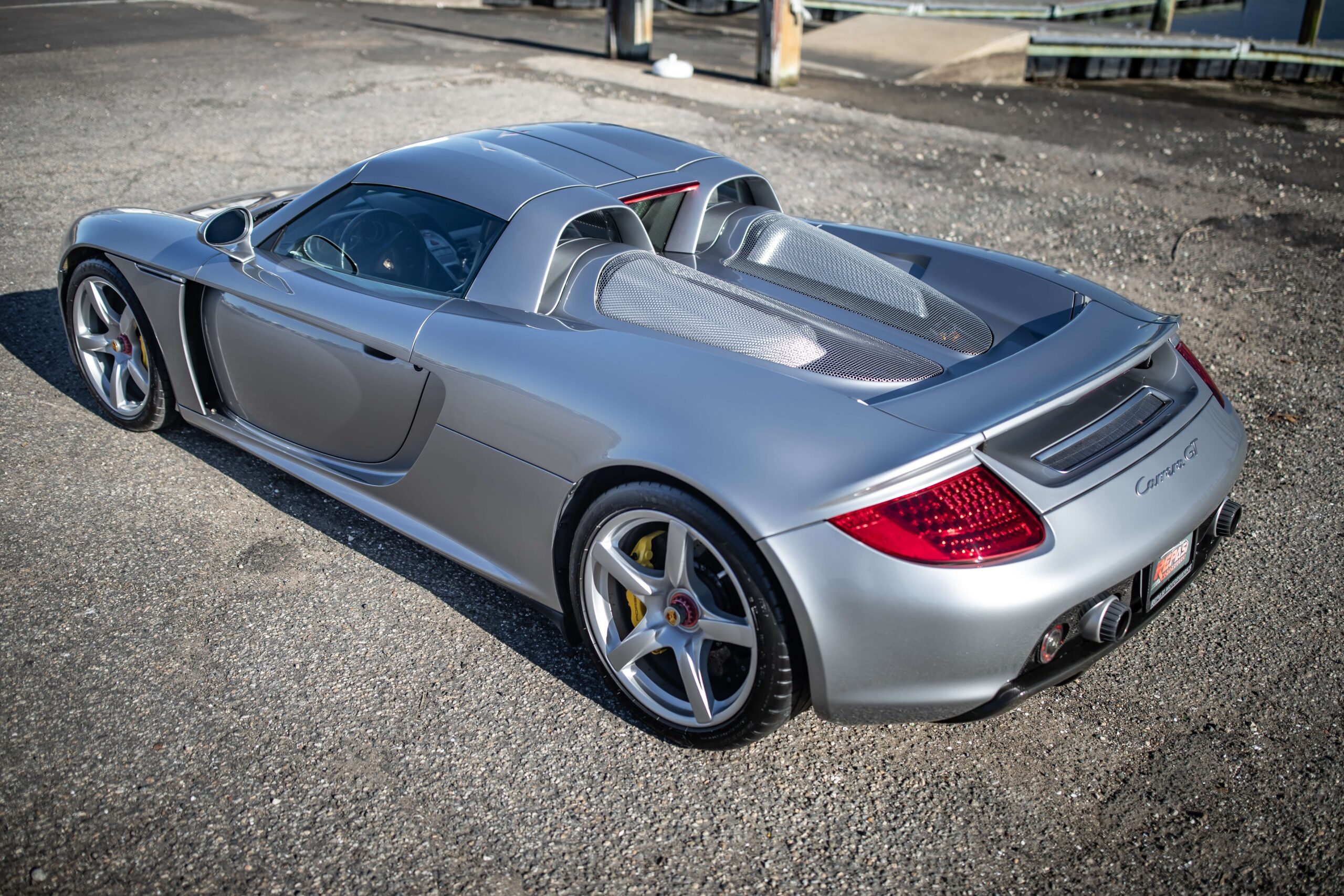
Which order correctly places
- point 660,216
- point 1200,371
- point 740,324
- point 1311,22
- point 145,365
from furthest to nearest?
point 1311,22 → point 145,365 → point 660,216 → point 1200,371 → point 740,324

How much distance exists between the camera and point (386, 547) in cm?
345

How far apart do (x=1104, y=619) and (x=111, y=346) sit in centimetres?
369

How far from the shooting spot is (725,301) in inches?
113

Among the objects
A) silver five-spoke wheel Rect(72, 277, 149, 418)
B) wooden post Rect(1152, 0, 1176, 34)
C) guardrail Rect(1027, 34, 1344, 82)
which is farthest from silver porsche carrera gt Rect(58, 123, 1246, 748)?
wooden post Rect(1152, 0, 1176, 34)

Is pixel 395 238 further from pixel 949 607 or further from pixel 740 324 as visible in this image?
pixel 949 607

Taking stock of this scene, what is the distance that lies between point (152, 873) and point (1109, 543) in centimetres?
225

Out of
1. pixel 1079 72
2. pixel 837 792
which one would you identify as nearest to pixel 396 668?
pixel 837 792

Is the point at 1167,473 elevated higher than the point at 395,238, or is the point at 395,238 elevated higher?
the point at 395,238

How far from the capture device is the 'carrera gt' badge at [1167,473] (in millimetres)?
2391

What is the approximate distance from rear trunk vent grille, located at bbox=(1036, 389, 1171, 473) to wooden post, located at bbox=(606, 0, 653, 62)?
10293 mm

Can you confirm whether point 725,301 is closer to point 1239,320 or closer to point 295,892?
point 295,892

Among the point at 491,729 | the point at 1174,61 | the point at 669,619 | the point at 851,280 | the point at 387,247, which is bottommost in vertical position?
the point at 491,729

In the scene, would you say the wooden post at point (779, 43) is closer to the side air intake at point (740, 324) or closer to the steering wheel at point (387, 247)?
the steering wheel at point (387, 247)

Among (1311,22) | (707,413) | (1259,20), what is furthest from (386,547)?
(1259,20)
